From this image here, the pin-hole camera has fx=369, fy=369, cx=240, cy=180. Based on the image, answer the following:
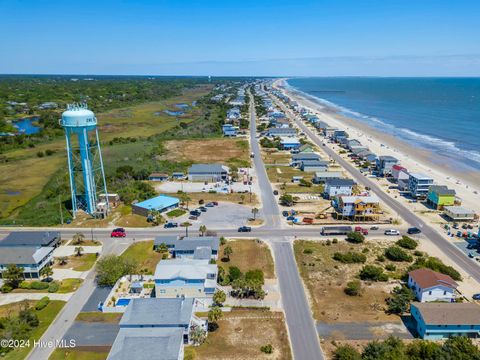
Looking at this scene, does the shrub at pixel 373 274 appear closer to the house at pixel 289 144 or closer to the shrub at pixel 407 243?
the shrub at pixel 407 243

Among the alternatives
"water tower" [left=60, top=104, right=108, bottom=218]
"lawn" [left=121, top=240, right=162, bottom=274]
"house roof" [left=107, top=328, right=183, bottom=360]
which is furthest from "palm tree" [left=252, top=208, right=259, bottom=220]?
"house roof" [left=107, top=328, right=183, bottom=360]

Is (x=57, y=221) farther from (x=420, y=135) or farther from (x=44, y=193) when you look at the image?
(x=420, y=135)


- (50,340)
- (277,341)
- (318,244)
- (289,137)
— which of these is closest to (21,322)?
(50,340)

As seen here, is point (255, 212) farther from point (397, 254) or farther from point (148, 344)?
point (148, 344)

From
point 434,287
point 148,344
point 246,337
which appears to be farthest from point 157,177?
point 434,287

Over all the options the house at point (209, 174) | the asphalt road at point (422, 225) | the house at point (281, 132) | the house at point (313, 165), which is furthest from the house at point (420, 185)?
the house at point (281, 132)

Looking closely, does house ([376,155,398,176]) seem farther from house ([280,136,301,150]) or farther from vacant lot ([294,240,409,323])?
vacant lot ([294,240,409,323])

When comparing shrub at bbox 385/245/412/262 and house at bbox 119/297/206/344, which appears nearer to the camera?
house at bbox 119/297/206/344
